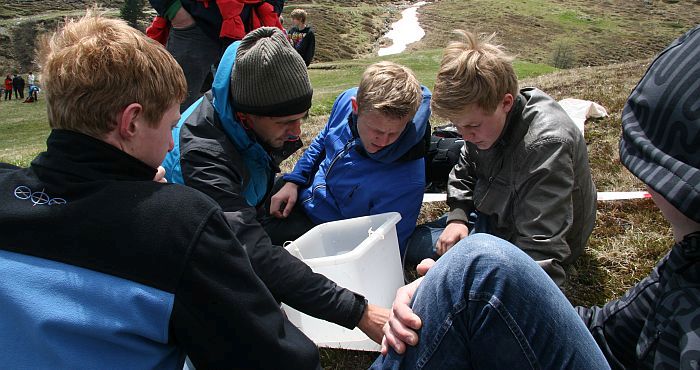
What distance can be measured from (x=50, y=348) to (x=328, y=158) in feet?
7.57

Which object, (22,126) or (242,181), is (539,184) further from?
(22,126)

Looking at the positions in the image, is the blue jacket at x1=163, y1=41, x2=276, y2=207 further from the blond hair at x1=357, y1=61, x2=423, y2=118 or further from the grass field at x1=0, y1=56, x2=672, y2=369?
the grass field at x1=0, y1=56, x2=672, y2=369

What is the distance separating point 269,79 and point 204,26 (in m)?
2.12

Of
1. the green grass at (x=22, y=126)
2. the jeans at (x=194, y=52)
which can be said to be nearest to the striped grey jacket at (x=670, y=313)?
the jeans at (x=194, y=52)

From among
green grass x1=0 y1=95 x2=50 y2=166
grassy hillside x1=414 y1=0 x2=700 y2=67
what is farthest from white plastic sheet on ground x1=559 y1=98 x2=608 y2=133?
grassy hillside x1=414 y1=0 x2=700 y2=67

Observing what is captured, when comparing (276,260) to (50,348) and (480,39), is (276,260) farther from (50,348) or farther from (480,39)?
(480,39)

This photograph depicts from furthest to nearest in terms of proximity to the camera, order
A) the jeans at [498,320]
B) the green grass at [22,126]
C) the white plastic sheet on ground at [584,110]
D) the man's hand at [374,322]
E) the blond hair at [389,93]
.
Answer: the green grass at [22,126]
the white plastic sheet on ground at [584,110]
the blond hair at [389,93]
the man's hand at [374,322]
the jeans at [498,320]

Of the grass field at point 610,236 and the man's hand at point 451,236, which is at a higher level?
the man's hand at point 451,236

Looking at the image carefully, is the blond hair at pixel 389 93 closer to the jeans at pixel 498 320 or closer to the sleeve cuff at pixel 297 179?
the sleeve cuff at pixel 297 179

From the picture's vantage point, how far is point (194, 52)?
170 inches

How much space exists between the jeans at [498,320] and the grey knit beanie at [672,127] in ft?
1.29

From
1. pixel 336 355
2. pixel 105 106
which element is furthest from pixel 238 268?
pixel 336 355

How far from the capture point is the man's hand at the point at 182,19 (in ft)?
13.8

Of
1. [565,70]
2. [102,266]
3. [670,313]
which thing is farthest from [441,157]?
[565,70]
